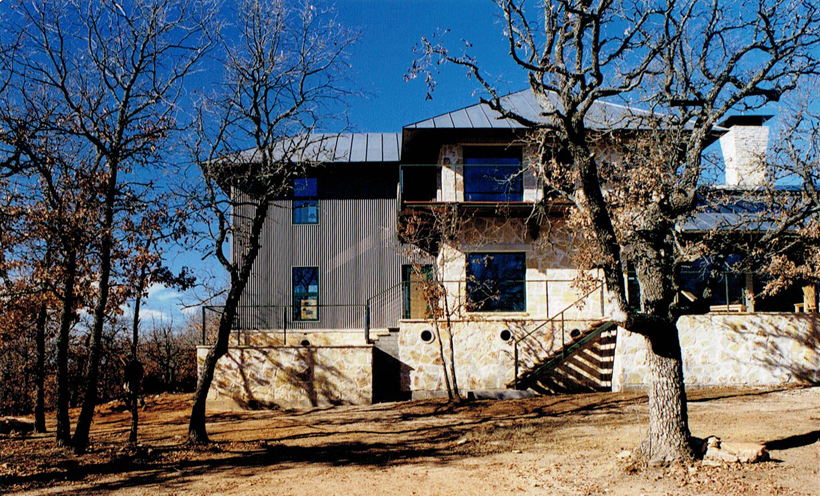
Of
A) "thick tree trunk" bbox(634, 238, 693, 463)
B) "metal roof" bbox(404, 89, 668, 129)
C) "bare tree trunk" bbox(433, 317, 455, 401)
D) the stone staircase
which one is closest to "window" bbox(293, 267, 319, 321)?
"bare tree trunk" bbox(433, 317, 455, 401)

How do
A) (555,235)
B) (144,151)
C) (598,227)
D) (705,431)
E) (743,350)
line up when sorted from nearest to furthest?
(598,227)
(705,431)
(144,151)
(743,350)
(555,235)

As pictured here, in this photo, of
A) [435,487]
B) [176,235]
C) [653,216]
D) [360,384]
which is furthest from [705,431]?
[176,235]

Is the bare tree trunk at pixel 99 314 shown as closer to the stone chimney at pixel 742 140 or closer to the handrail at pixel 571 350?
the handrail at pixel 571 350

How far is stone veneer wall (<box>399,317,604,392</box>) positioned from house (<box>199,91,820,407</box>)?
4 cm

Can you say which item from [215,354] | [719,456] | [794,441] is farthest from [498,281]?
[719,456]

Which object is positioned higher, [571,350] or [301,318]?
[301,318]

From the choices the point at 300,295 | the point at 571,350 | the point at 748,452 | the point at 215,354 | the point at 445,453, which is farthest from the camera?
the point at 300,295

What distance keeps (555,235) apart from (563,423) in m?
7.06

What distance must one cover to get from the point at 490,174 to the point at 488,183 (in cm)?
27

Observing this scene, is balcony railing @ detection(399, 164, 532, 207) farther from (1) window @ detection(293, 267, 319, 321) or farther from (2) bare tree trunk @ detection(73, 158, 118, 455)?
(2) bare tree trunk @ detection(73, 158, 118, 455)

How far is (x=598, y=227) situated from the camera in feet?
27.0

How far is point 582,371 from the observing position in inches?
623

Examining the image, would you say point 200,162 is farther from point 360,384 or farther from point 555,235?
point 555,235

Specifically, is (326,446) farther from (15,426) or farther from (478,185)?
(478,185)
